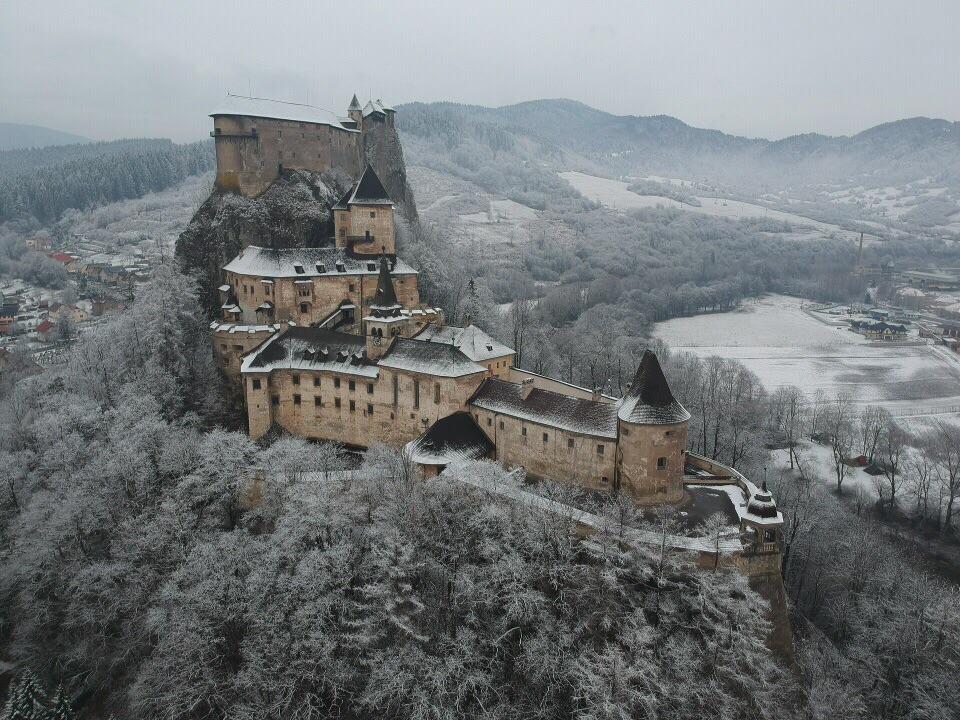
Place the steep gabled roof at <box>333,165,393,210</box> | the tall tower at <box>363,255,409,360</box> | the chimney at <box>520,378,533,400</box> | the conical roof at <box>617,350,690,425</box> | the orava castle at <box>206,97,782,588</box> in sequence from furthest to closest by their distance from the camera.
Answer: the steep gabled roof at <box>333,165,393,210</box> < the tall tower at <box>363,255,409,360</box> < the chimney at <box>520,378,533,400</box> < the orava castle at <box>206,97,782,588</box> < the conical roof at <box>617,350,690,425</box>

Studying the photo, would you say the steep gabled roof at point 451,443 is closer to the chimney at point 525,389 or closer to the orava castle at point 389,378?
the orava castle at point 389,378

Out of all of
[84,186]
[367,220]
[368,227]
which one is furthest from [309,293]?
[84,186]

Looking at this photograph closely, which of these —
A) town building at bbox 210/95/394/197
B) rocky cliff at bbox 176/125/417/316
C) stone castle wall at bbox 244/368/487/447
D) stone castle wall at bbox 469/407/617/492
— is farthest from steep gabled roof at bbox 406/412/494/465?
town building at bbox 210/95/394/197

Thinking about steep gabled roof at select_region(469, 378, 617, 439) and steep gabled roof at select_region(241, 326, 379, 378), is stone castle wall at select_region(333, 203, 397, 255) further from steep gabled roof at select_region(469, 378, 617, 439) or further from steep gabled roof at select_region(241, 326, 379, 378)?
steep gabled roof at select_region(469, 378, 617, 439)

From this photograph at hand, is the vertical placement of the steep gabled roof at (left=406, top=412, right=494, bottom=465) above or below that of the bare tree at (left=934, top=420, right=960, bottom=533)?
above

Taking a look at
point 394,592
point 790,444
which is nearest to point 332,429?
point 394,592

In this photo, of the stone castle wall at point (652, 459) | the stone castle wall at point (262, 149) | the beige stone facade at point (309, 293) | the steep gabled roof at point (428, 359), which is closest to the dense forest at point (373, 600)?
the stone castle wall at point (652, 459)

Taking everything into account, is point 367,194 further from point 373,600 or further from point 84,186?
point 84,186
